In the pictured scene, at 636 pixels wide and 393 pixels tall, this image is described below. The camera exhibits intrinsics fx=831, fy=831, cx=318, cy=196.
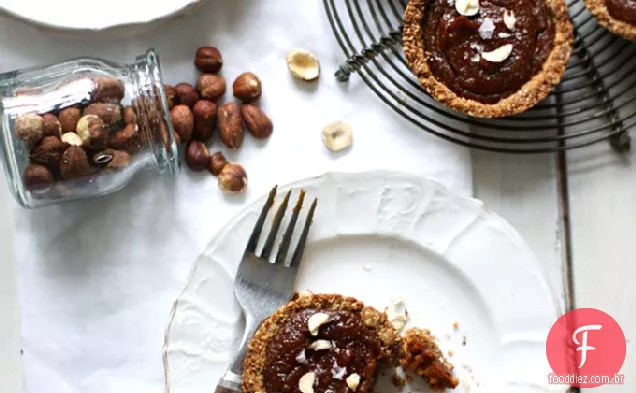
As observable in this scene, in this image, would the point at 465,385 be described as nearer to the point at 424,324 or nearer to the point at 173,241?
the point at 424,324

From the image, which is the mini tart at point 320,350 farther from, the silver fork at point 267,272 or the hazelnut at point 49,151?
the hazelnut at point 49,151

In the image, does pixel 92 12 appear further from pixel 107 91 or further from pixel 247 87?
pixel 247 87

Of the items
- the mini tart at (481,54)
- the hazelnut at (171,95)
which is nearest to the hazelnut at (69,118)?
the hazelnut at (171,95)

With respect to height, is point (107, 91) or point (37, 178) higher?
point (107, 91)

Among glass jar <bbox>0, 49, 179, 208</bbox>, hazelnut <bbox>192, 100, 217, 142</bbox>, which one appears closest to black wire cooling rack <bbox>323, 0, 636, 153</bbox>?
hazelnut <bbox>192, 100, 217, 142</bbox>

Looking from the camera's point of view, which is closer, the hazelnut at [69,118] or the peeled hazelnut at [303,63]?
the hazelnut at [69,118]

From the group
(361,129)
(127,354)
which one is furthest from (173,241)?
(361,129)

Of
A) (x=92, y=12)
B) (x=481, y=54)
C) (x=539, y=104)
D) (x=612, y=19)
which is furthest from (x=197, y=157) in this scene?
(x=612, y=19)
